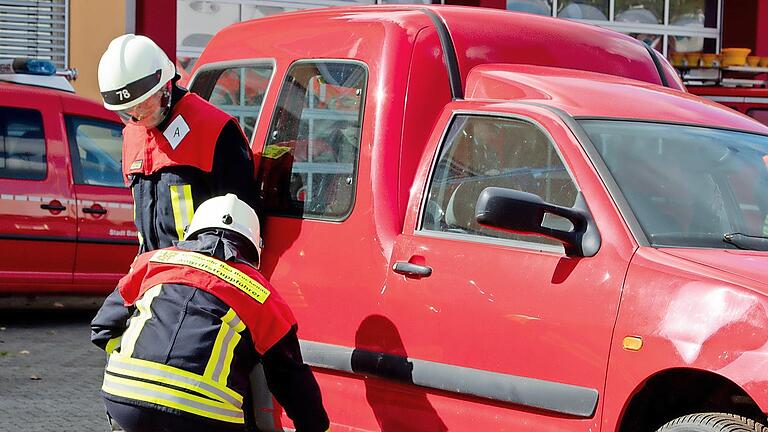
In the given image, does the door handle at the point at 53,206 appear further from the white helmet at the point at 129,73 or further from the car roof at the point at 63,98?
the white helmet at the point at 129,73

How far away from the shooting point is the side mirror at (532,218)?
4.38m

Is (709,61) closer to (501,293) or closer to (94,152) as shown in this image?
(94,152)

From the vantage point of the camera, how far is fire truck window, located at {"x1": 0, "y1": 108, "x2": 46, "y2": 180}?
1022 cm

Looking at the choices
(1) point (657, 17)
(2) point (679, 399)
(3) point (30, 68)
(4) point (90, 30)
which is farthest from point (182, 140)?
(1) point (657, 17)

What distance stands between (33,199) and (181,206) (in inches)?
207

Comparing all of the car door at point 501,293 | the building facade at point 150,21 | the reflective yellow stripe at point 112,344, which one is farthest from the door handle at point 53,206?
the reflective yellow stripe at point 112,344

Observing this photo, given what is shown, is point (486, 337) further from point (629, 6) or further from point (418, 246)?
point (629, 6)

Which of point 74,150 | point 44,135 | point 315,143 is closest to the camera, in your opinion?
point 315,143

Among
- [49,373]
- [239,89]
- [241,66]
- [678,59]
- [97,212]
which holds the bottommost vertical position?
[49,373]

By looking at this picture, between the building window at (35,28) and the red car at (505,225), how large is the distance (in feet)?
32.1

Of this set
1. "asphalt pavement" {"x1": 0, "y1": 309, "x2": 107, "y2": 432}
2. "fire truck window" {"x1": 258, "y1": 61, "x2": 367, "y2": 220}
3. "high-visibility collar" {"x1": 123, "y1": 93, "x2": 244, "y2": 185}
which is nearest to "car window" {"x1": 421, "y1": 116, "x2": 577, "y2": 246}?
"fire truck window" {"x1": 258, "y1": 61, "x2": 367, "y2": 220}

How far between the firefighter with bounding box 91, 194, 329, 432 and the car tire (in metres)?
1.09

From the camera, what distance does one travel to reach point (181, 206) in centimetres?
528

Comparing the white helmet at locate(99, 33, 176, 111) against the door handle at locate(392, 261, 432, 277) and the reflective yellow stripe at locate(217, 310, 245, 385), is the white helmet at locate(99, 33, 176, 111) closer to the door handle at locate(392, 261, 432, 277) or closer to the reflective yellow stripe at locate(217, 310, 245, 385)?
the door handle at locate(392, 261, 432, 277)
